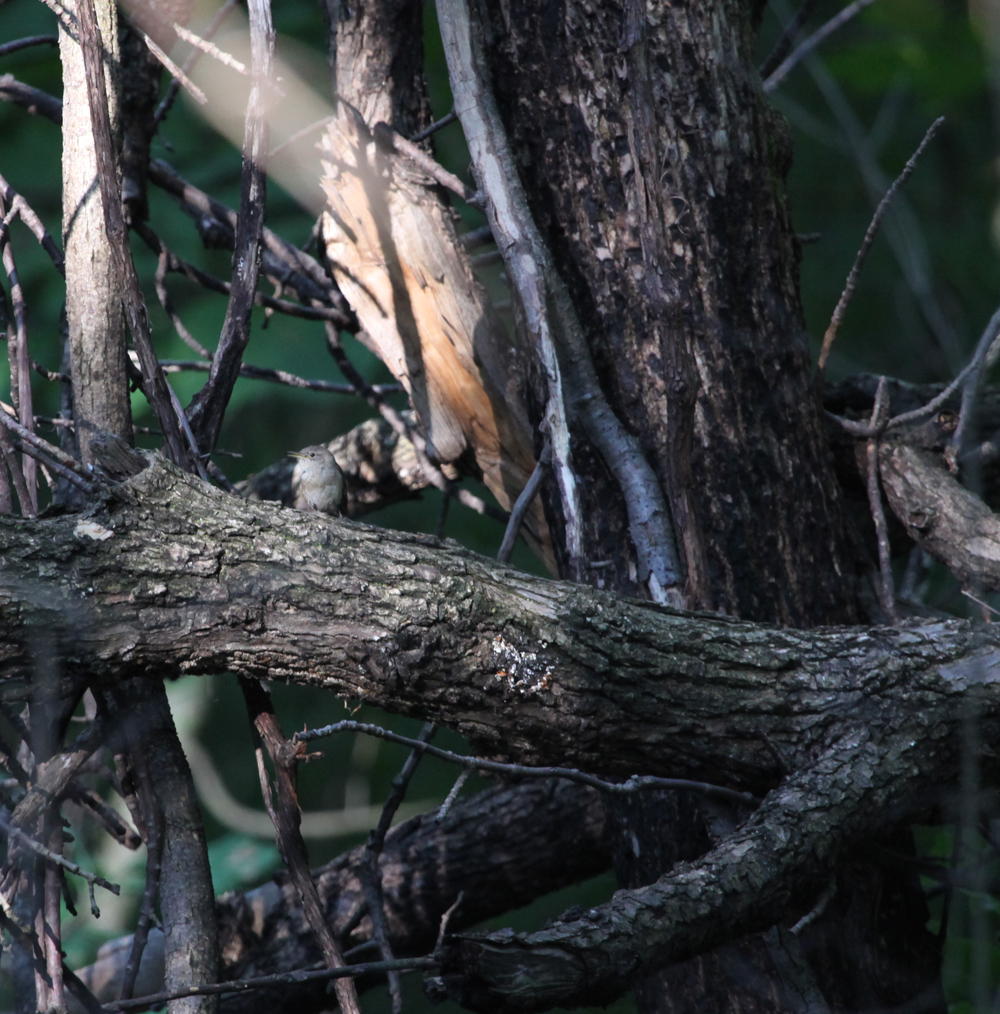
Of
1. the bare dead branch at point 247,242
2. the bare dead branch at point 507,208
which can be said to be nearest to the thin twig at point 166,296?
the bare dead branch at point 247,242

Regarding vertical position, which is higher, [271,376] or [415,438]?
[271,376]

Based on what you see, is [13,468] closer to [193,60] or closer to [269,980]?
[269,980]

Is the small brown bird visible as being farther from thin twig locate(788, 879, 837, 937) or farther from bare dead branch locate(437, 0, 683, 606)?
thin twig locate(788, 879, 837, 937)

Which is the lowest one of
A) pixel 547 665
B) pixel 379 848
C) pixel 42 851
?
pixel 379 848

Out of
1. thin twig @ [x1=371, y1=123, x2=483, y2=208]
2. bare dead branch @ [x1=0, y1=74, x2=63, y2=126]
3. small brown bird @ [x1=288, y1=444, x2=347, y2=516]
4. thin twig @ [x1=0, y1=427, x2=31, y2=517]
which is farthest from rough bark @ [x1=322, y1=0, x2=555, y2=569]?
thin twig @ [x1=0, y1=427, x2=31, y2=517]

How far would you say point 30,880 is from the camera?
157 cm

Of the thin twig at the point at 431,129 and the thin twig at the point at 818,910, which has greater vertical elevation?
the thin twig at the point at 431,129

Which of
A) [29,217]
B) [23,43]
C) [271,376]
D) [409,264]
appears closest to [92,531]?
[29,217]

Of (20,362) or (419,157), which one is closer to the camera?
(20,362)

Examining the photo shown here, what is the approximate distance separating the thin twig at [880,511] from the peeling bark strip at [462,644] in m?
0.35

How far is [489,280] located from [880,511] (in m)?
1.40

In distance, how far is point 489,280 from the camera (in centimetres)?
299

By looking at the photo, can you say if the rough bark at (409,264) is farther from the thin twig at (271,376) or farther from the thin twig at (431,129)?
the thin twig at (271,376)

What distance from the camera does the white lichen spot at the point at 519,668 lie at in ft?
4.91
